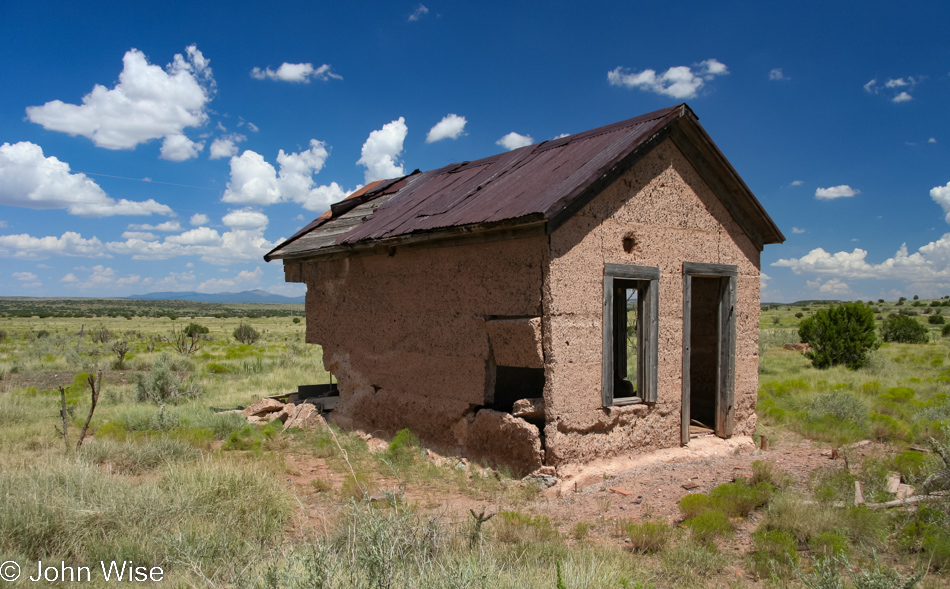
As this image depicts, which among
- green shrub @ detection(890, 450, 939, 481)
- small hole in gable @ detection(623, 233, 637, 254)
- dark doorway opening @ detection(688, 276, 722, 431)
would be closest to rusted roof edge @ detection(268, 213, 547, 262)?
small hole in gable @ detection(623, 233, 637, 254)

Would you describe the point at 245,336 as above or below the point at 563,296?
below

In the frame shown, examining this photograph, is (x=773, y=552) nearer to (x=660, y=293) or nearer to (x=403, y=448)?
(x=660, y=293)

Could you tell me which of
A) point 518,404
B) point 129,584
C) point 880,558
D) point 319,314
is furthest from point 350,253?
point 880,558

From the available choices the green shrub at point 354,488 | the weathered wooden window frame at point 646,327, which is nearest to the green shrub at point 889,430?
the weathered wooden window frame at point 646,327

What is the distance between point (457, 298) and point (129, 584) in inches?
166

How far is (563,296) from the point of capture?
19.8 ft

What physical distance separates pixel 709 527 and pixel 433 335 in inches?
149

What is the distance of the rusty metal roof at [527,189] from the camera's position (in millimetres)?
6074

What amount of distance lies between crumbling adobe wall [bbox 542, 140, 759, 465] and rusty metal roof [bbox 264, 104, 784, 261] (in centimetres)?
24

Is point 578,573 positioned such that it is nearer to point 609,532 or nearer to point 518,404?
point 609,532

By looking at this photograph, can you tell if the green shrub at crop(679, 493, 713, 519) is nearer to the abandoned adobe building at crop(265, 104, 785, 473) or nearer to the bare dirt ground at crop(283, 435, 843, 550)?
the bare dirt ground at crop(283, 435, 843, 550)

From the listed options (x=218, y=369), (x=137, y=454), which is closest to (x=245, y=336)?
(x=218, y=369)

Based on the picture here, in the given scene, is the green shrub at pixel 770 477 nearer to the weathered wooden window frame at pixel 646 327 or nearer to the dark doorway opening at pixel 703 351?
the weathered wooden window frame at pixel 646 327

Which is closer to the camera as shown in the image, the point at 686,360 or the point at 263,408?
the point at 686,360
